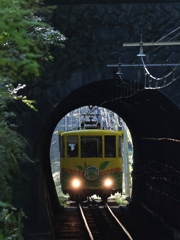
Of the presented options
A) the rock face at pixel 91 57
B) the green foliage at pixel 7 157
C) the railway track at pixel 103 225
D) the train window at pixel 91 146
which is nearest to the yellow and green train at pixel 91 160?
the train window at pixel 91 146

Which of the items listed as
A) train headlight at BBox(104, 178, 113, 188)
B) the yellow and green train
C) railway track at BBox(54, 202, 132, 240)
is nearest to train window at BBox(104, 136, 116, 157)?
the yellow and green train

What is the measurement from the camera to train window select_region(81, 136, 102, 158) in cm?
2122

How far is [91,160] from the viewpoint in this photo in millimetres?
21250

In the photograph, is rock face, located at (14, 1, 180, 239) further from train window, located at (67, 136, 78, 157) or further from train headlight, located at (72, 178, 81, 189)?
train window, located at (67, 136, 78, 157)

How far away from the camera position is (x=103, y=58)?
13.4 m

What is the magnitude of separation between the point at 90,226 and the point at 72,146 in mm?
3656

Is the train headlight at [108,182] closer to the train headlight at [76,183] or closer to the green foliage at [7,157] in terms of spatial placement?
the train headlight at [76,183]

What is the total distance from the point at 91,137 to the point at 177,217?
18.9 feet

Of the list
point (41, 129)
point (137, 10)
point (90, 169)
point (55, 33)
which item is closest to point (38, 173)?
point (41, 129)

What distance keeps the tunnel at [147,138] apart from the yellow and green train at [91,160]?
2.48 ft

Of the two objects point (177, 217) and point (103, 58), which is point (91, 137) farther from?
point (103, 58)

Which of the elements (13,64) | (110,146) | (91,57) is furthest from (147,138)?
(13,64)

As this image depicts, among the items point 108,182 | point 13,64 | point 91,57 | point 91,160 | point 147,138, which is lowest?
point 108,182

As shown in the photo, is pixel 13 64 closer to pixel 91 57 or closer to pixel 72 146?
pixel 91 57
